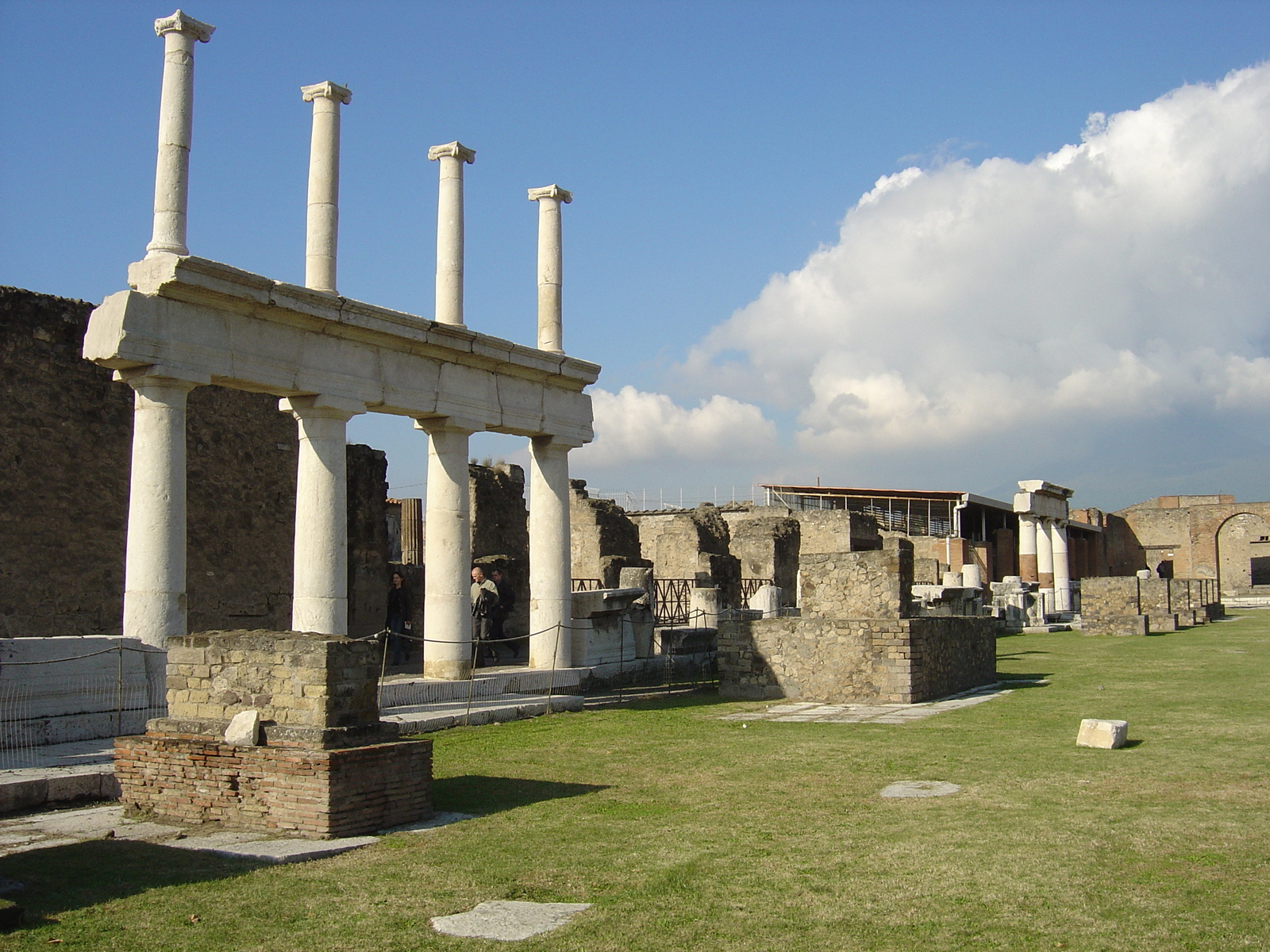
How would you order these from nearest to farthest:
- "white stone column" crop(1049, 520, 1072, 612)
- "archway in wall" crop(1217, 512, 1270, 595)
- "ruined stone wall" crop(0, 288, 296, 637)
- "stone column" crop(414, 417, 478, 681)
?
"stone column" crop(414, 417, 478, 681), "ruined stone wall" crop(0, 288, 296, 637), "white stone column" crop(1049, 520, 1072, 612), "archway in wall" crop(1217, 512, 1270, 595)

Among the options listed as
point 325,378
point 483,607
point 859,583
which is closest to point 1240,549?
point 859,583

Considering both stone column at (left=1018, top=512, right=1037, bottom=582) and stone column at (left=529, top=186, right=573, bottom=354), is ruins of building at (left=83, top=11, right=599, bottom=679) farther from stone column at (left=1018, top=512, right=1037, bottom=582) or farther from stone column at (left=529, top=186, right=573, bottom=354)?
stone column at (left=1018, top=512, right=1037, bottom=582)

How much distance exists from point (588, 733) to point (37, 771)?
4810 millimetres

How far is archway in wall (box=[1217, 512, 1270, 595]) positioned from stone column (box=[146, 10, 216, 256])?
54630 millimetres

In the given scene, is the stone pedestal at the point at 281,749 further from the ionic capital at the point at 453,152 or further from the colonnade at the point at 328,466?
the ionic capital at the point at 453,152

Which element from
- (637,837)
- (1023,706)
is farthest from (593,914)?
(1023,706)

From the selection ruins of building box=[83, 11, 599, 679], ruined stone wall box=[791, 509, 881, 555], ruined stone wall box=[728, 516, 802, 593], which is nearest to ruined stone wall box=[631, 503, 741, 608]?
ruined stone wall box=[728, 516, 802, 593]

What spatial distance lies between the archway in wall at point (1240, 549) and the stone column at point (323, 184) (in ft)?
173

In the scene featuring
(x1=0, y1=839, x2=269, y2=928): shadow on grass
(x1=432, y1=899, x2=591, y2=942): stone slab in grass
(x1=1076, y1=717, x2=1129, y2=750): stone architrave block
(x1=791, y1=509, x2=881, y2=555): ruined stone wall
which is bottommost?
(x1=432, y1=899, x2=591, y2=942): stone slab in grass

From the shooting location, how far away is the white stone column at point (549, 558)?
14.5 metres

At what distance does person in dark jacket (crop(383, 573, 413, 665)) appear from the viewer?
17.1m

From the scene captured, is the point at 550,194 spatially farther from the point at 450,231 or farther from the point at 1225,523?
the point at 1225,523

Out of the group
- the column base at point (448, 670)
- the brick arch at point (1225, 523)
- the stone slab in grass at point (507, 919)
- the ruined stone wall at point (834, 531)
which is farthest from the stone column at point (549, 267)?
the brick arch at point (1225, 523)

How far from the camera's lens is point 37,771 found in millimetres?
7695
